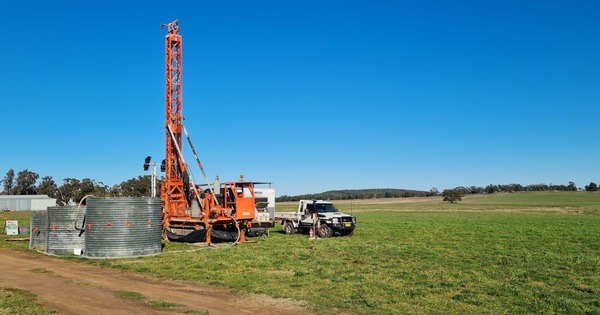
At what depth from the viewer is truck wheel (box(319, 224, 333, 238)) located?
87.9ft

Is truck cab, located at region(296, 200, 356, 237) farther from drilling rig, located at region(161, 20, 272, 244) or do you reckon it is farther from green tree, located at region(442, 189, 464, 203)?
green tree, located at region(442, 189, 464, 203)

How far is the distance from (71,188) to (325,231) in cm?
10615

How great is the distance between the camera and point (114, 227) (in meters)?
17.7

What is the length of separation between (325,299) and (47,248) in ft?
44.1

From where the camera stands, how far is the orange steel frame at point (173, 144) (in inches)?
1030

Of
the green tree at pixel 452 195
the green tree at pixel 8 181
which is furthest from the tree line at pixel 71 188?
the green tree at pixel 452 195

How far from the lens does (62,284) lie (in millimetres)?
12469

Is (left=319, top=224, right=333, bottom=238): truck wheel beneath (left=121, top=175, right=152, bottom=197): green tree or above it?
beneath

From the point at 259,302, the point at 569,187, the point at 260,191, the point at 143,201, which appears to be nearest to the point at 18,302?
the point at 259,302

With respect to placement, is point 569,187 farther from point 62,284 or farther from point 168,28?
point 62,284

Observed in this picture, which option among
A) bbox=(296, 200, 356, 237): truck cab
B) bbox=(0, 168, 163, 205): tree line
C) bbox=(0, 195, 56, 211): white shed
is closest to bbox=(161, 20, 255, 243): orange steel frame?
bbox=(296, 200, 356, 237): truck cab

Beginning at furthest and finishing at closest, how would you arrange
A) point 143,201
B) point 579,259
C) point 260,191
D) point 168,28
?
point 260,191, point 168,28, point 143,201, point 579,259

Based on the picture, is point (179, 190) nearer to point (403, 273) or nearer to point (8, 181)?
point (403, 273)

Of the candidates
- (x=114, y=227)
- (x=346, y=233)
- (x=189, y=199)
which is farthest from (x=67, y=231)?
(x=346, y=233)
